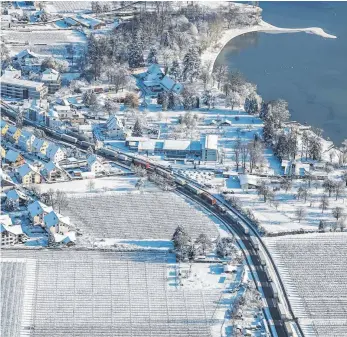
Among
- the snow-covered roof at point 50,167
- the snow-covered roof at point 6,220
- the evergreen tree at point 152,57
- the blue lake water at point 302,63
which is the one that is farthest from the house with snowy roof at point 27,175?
the evergreen tree at point 152,57

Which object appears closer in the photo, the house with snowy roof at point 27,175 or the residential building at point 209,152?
the house with snowy roof at point 27,175

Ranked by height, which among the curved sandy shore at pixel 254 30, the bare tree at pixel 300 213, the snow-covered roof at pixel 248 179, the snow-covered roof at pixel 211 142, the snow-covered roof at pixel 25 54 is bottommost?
the bare tree at pixel 300 213

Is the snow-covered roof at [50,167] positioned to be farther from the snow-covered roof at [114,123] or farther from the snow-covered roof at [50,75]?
the snow-covered roof at [50,75]

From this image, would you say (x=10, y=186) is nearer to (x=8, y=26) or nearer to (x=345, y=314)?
(x=345, y=314)

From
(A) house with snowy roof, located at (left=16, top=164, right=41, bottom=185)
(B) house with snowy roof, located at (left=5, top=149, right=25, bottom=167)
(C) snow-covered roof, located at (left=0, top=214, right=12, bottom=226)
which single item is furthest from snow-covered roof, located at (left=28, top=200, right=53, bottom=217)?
(B) house with snowy roof, located at (left=5, top=149, right=25, bottom=167)

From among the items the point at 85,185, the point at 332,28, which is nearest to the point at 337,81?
the point at 332,28
